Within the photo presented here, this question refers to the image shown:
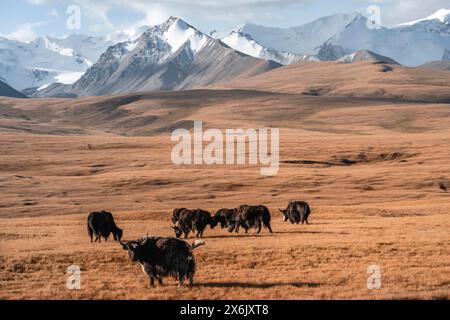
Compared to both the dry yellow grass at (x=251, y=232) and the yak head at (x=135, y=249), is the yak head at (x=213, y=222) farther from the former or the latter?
the yak head at (x=135, y=249)

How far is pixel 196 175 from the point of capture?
319 ft

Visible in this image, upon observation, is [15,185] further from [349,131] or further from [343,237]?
[349,131]

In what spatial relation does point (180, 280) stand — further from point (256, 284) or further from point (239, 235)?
point (239, 235)

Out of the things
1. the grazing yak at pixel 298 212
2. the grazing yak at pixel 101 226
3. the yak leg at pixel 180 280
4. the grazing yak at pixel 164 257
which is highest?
the grazing yak at pixel 298 212

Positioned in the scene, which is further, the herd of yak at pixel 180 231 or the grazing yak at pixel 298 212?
the grazing yak at pixel 298 212

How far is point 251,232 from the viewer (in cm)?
3684

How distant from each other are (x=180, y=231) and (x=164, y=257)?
44.7 feet

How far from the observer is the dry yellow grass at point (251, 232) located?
20375 mm

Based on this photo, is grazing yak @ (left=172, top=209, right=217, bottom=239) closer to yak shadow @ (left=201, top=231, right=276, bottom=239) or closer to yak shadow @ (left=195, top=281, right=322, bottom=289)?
yak shadow @ (left=201, top=231, right=276, bottom=239)

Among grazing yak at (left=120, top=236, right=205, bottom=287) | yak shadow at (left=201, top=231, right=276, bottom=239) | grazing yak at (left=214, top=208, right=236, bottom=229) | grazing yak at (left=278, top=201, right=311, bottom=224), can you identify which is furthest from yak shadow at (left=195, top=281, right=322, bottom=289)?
grazing yak at (left=278, top=201, right=311, bottom=224)

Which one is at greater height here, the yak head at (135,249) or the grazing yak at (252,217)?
the grazing yak at (252,217)

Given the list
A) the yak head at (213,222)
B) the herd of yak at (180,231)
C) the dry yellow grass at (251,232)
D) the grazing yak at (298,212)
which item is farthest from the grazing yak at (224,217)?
the grazing yak at (298,212)

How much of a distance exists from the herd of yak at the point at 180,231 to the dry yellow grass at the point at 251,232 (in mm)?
710
